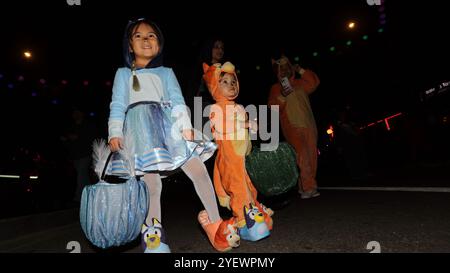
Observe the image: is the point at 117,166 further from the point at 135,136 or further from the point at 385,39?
the point at 385,39

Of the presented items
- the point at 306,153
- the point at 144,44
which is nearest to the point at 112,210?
the point at 144,44

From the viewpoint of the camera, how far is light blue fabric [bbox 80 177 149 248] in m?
1.90

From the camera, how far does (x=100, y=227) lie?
1925 millimetres

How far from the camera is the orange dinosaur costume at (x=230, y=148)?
7.88 feet

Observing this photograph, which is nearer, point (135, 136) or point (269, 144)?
point (135, 136)

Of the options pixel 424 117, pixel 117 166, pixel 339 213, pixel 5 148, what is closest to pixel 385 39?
pixel 424 117

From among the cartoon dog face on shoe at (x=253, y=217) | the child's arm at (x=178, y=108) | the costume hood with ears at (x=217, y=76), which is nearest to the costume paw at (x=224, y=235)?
the cartoon dog face on shoe at (x=253, y=217)

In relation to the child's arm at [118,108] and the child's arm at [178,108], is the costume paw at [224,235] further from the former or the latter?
the child's arm at [118,108]

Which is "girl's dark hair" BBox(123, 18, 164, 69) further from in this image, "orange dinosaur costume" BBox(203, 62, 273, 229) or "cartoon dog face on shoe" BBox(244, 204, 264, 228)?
"cartoon dog face on shoe" BBox(244, 204, 264, 228)

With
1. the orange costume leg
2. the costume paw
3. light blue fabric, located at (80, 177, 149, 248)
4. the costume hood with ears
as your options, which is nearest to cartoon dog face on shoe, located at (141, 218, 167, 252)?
light blue fabric, located at (80, 177, 149, 248)

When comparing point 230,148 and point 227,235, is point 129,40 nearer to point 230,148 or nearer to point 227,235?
point 230,148

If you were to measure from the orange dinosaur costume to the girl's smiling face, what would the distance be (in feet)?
1.64

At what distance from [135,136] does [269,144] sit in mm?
1076

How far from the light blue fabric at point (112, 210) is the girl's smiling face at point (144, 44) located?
0.95 metres
